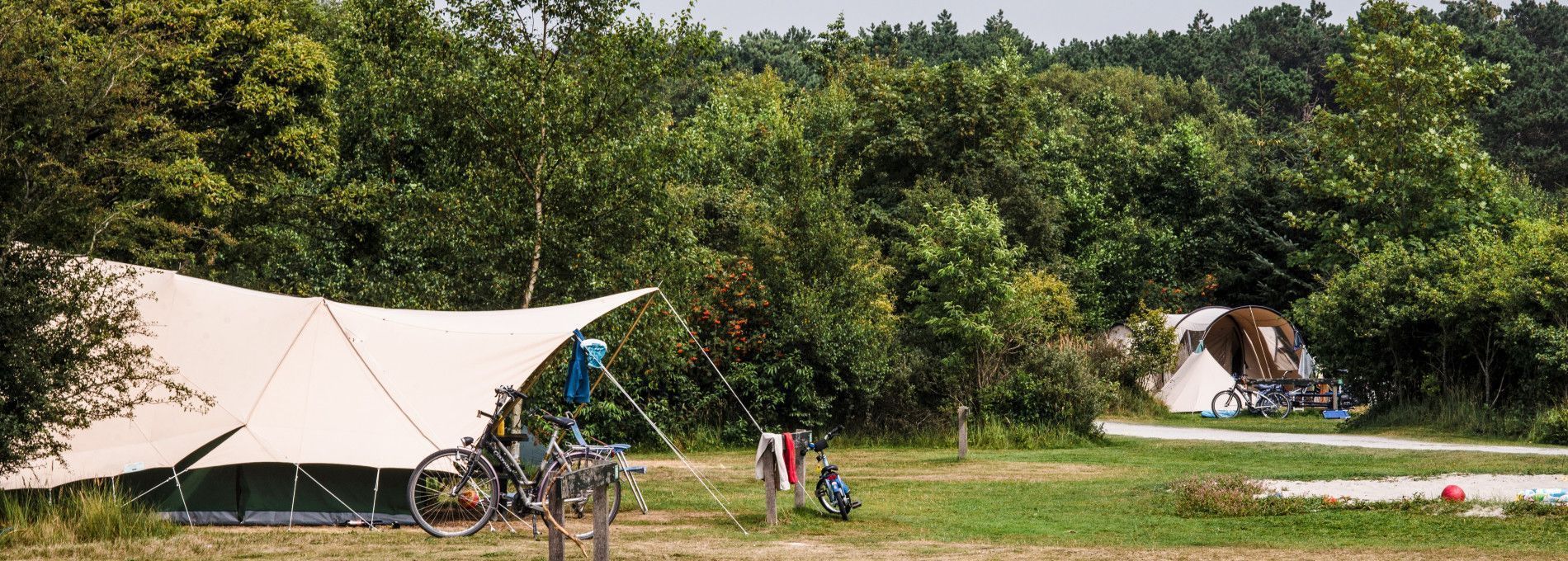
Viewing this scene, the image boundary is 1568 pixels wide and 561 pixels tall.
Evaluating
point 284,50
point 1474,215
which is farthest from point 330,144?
point 1474,215

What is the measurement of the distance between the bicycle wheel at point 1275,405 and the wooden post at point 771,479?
62.2 ft

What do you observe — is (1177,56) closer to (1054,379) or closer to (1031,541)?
(1054,379)

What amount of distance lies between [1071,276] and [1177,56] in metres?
44.0

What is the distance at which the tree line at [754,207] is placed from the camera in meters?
14.0

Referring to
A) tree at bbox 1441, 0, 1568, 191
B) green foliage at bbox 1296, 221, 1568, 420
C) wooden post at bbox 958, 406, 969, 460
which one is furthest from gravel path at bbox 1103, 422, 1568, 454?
tree at bbox 1441, 0, 1568, 191

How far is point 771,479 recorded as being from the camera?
36.4ft

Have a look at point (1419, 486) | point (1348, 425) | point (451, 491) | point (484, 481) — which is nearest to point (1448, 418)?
point (1348, 425)

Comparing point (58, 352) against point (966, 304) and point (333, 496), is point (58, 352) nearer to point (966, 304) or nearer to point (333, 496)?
point (333, 496)

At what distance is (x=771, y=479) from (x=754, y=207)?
760 inches

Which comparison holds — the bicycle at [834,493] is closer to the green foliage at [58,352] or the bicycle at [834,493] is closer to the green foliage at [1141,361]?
the green foliage at [58,352]

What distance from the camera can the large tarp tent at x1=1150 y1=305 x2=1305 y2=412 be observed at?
3178 cm

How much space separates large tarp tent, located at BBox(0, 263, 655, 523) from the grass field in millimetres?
504

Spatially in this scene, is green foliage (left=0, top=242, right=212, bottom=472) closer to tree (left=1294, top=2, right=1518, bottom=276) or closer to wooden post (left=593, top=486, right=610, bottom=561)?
wooden post (left=593, top=486, right=610, bottom=561)

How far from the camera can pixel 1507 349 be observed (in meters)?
20.2
